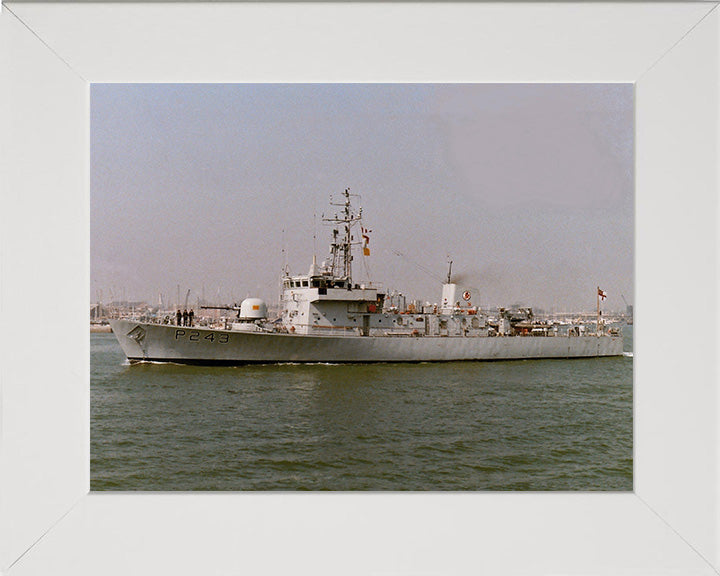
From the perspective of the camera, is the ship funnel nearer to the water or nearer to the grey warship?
the grey warship

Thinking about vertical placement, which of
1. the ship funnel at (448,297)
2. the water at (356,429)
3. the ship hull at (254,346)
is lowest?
the water at (356,429)

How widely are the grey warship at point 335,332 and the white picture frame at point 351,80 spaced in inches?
306

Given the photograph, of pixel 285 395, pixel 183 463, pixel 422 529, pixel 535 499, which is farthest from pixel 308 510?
pixel 285 395

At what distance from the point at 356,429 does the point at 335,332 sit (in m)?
4.30

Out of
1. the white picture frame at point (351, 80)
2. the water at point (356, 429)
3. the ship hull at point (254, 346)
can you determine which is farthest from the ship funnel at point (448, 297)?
the white picture frame at point (351, 80)

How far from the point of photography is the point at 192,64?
6.55 feet

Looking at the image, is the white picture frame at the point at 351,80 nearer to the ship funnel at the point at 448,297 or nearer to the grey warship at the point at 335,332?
the grey warship at the point at 335,332

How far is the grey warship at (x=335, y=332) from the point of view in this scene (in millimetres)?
9914

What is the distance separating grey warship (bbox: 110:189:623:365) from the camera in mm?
9914

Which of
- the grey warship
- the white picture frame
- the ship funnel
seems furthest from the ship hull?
the white picture frame

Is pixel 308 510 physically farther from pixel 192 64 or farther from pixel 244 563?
pixel 192 64

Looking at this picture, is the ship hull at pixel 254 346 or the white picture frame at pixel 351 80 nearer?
the white picture frame at pixel 351 80
